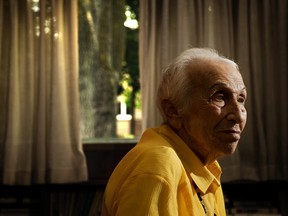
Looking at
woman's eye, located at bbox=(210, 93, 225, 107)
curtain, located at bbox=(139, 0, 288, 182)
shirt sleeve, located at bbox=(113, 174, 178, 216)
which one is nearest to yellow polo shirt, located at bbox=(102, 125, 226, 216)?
shirt sleeve, located at bbox=(113, 174, 178, 216)

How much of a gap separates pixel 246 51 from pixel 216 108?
147 centimetres

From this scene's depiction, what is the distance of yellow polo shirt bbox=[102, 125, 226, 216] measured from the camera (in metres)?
0.69

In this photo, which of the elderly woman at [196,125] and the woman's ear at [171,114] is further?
the woman's ear at [171,114]

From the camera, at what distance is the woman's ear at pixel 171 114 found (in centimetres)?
98

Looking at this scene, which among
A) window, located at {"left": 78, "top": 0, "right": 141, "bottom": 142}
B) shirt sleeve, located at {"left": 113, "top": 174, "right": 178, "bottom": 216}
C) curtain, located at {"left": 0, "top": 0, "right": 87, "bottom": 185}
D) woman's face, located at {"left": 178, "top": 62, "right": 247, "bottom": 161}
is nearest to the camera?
shirt sleeve, located at {"left": 113, "top": 174, "right": 178, "bottom": 216}

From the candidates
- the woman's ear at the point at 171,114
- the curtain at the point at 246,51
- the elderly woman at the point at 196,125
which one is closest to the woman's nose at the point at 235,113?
the elderly woman at the point at 196,125

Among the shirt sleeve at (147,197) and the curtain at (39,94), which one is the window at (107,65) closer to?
the curtain at (39,94)

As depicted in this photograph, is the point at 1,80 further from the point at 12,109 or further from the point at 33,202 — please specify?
the point at 33,202

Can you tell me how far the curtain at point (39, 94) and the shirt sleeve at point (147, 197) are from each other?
1566mm

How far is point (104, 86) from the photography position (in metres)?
2.71

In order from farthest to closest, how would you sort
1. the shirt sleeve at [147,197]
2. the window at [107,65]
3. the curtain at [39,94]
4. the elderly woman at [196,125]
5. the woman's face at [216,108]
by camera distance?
the window at [107,65] < the curtain at [39,94] < the woman's face at [216,108] < the elderly woman at [196,125] < the shirt sleeve at [147,197]

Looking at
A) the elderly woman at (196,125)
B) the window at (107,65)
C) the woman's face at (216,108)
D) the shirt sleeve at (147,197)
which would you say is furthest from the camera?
the window at (107,65)

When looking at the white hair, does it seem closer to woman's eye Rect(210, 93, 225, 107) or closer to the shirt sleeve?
woman's eye Rect(210, 93, 225, 107)

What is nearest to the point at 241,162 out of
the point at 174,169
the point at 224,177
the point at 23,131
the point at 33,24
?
the point at 224,177
